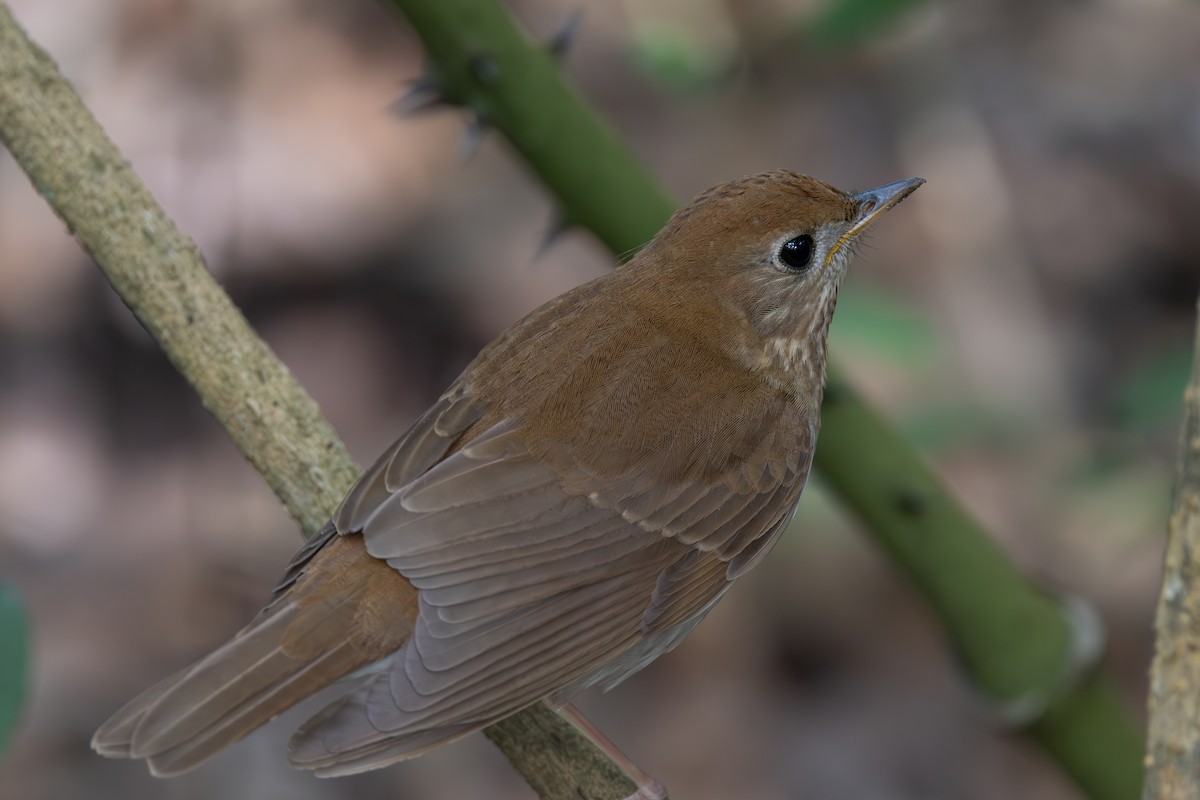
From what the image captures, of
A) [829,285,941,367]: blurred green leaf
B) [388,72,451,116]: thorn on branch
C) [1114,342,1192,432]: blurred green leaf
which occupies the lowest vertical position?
[1114,342,1192,432]: blurred green leaf

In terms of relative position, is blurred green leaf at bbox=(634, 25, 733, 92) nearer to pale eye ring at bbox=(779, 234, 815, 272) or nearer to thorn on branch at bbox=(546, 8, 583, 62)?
pale eye ring at bbox=(779, 234, 815, 272)

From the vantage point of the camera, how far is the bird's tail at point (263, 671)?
2.76m

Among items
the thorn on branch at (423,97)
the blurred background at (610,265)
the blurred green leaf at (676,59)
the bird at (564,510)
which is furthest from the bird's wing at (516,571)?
the blurred green leaf at (676,59)

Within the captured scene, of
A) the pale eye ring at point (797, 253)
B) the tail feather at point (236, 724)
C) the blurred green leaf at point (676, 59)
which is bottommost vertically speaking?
the pale eye ring at point (797, 253)

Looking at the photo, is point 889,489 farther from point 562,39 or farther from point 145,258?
point 145,258

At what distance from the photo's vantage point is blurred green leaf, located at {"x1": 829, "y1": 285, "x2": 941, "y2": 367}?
4145mm

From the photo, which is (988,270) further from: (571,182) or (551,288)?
(571,182)

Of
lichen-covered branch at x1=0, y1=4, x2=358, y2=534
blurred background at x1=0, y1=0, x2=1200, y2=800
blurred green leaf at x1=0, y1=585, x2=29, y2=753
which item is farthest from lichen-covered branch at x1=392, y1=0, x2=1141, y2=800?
blurred green leaf at x1=0, y1=585, x2=29, y2=753

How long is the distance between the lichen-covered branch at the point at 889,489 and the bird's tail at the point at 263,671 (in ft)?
3.06

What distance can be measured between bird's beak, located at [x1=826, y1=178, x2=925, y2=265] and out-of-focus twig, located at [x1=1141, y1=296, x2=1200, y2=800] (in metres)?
0.97

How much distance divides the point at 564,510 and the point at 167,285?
0.96 meters

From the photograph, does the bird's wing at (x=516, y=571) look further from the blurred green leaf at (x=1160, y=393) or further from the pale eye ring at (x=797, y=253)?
the blurred green leaf at (x=1160, y=393)

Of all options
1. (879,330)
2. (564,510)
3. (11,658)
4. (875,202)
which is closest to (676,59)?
(879,330)

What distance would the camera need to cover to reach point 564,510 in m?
3.17
